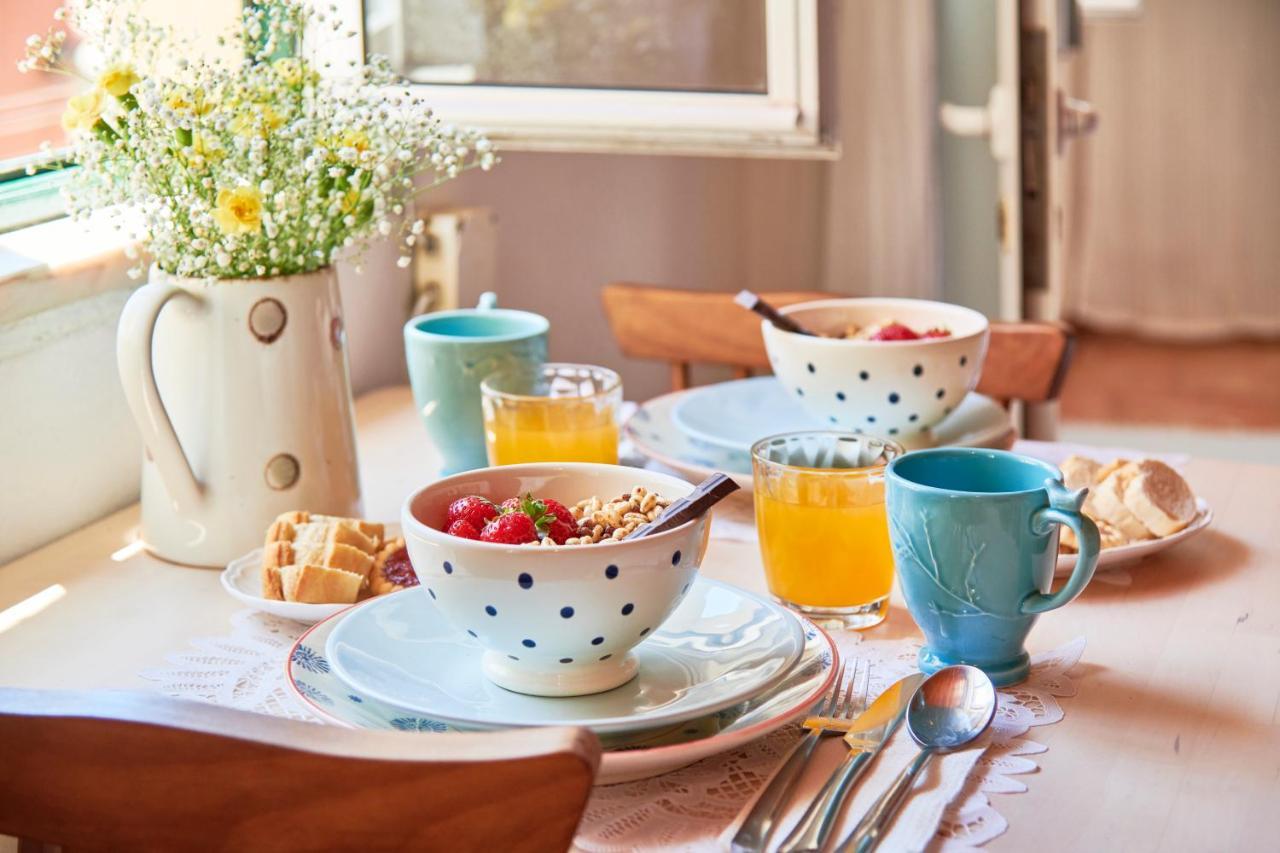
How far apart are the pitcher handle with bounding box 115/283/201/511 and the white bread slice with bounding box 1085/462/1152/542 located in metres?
0.70

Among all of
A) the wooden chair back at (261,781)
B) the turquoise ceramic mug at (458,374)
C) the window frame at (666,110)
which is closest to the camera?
the wooden chair back at (261,781)

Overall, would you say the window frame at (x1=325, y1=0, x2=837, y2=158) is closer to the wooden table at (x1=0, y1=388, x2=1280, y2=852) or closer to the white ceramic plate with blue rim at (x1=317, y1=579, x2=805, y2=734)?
the wooden table at (x1=0, y1=388, x2=1280, y2=852)

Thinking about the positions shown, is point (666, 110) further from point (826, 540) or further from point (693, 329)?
point (826, 540)

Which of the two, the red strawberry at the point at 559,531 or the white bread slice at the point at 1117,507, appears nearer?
the red strawberry at the point at 559,531

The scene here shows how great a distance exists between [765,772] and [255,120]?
62cm

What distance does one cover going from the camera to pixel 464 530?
81 cm

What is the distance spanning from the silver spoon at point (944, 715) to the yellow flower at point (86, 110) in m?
0.72

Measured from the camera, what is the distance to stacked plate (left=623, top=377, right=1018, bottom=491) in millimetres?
1238

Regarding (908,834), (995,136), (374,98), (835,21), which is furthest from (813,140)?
(908,834)

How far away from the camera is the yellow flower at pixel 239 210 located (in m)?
1.02

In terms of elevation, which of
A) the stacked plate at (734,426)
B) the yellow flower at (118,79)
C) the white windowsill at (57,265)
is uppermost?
the yellow flower at (118,79)

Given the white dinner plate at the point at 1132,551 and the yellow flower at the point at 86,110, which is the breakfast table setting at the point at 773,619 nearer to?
the white dinner plate at the point at 1132,551

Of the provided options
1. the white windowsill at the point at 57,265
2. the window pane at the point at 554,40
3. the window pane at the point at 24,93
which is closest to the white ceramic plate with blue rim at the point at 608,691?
the white windowsill at the point at 57,265

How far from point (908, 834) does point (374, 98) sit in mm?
749
